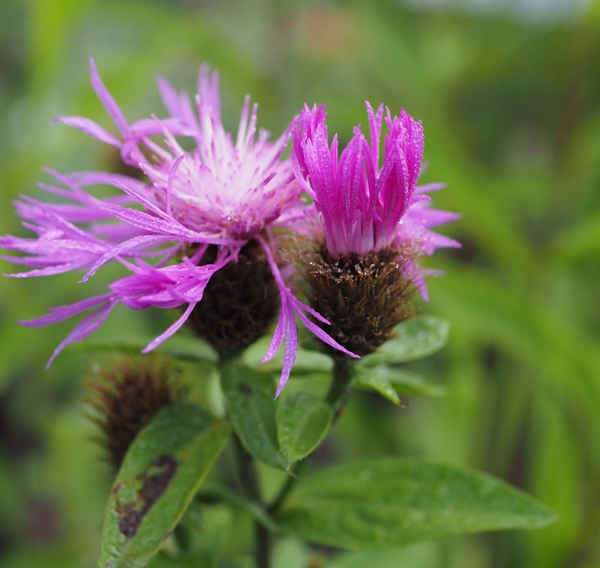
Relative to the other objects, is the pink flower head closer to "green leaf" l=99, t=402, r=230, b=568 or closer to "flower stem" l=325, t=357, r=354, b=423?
"flower stem" l=325, t=357, r=354, b=423

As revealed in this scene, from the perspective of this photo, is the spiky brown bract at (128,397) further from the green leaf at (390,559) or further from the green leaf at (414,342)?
Result: the green leaf at (390,559)

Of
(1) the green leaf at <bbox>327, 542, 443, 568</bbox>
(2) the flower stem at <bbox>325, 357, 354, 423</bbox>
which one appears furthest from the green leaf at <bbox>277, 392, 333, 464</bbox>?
(1) the green leaf at <bbox>327, 542, 443, 568</bbox>

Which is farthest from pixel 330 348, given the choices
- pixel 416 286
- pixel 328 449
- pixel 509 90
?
pixel 509 90

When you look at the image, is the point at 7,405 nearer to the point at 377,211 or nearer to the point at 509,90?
the point at 377,211

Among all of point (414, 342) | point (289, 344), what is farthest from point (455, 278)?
point (289, 344)

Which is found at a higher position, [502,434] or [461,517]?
[502,434]

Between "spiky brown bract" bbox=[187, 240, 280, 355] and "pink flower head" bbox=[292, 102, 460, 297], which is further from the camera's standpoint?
"spiky brown bract" bbox=[187, 240, 280, 355]

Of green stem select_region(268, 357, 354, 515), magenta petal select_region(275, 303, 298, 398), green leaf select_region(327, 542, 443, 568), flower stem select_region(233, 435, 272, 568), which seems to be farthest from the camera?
green leaf select_region(327, 542, 443, 568)
